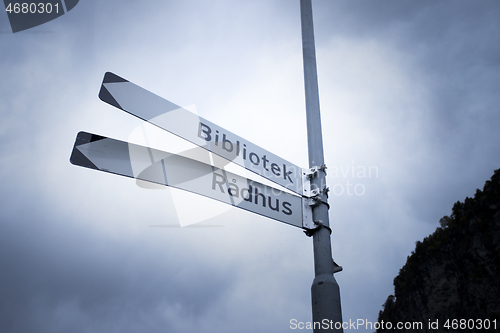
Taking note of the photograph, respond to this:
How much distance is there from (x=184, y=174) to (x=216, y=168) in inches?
12.1

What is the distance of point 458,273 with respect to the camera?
17828 millimetres

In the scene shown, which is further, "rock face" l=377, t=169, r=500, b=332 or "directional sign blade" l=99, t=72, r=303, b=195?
"rock face" l=377, t=169, r=500, b=332

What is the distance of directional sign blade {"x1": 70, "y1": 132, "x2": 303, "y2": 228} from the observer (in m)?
2.87

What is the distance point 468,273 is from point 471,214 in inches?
126

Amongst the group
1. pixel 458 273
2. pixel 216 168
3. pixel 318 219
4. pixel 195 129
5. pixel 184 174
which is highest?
pixel 458 273

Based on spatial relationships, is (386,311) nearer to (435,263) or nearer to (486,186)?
(435,263)

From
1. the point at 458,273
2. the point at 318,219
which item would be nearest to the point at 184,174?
the point at 318,219

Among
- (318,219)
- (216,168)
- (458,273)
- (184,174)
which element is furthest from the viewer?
(458,273)

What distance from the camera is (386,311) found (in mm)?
22750

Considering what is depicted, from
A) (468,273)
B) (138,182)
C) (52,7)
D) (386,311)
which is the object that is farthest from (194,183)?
(386,311)

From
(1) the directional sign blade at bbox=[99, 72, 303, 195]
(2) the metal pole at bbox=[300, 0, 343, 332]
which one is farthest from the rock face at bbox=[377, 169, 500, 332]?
(1) the directional sign blade at bbox=[99, 72, 303, 195]

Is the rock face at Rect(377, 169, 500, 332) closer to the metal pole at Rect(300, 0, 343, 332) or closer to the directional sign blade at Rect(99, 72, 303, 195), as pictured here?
the metal pole at Rect(300, 0, 343, 332)

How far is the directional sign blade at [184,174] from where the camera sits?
9.43 ft

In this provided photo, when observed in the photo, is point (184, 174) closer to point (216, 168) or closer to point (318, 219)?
point (216, 168)
